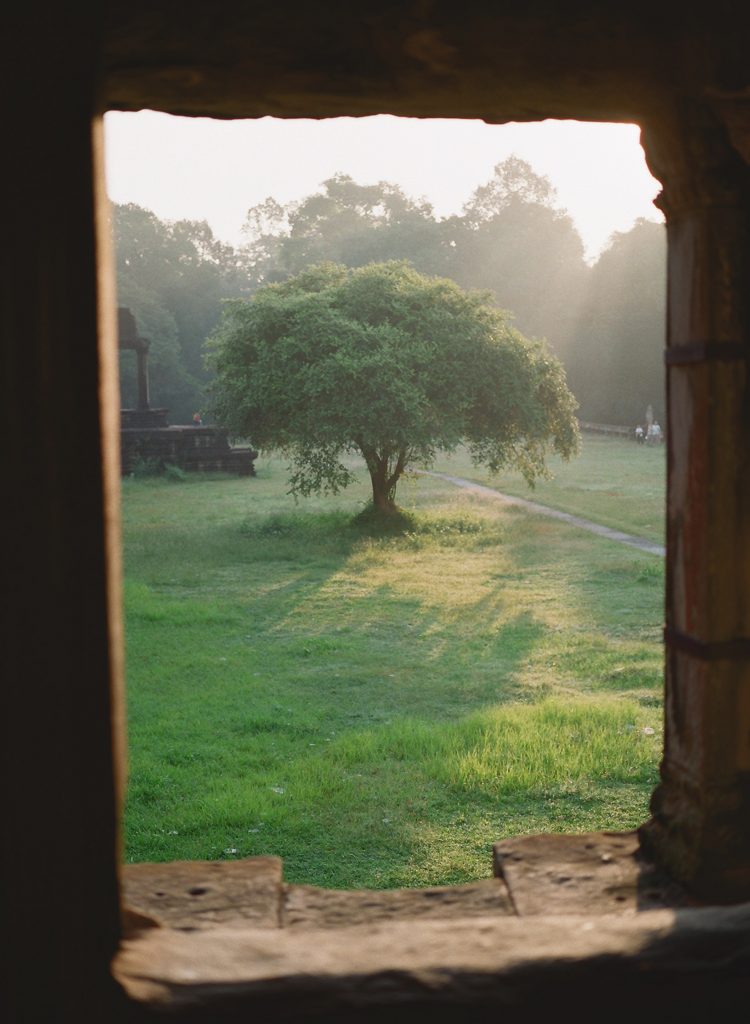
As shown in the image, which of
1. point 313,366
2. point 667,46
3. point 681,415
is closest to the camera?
point 667,46

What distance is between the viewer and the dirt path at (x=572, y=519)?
12.0 metres

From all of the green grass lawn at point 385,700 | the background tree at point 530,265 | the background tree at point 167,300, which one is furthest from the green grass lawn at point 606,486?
the background tree at point 167,300

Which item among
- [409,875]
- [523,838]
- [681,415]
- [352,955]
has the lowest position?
[409,875]

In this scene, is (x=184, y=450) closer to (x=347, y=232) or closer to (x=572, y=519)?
(x=572, y=519)

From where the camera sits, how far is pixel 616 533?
13133mm

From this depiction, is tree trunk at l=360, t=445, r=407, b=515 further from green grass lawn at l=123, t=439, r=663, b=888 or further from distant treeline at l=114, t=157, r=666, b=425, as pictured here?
distant treeline at l=114, t=157, r=666, b=425

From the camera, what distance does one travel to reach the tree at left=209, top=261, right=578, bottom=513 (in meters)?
12.6

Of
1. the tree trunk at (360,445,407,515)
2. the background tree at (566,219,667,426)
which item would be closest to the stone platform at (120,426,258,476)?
the tree trunk at (360,445,407,515)

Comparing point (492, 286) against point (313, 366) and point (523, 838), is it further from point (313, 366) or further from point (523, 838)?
point (523, 838)

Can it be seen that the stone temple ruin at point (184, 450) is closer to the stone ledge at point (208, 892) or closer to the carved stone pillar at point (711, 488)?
the stone ledge at point (208, 892)

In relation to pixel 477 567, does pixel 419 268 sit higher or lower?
higher

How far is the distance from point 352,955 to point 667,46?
201 centimetres

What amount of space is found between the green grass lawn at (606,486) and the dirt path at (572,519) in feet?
0.55

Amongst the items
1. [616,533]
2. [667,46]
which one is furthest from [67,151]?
[616,533]
